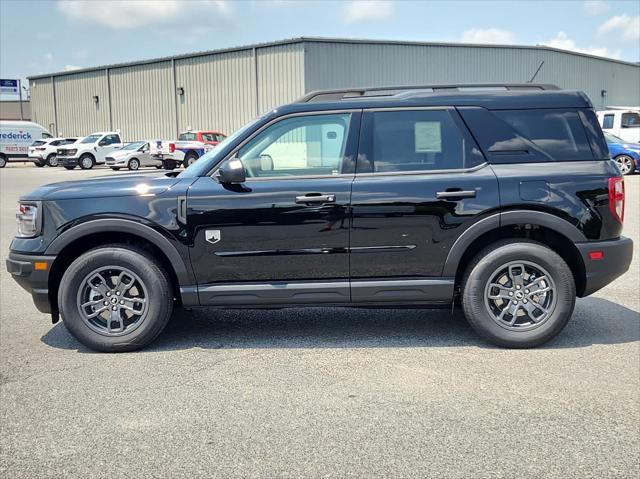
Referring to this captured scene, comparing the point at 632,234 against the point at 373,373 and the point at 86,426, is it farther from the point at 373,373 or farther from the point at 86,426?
the point at 86,426

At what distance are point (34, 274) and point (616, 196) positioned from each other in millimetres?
4302

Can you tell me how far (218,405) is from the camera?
373 cm

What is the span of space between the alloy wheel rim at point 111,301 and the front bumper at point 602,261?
325cm

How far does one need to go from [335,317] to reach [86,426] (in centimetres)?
262

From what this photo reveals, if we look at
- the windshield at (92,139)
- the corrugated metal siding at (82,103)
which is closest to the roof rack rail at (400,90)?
the windshield at (92,139)

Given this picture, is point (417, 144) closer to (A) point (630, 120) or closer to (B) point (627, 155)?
(B) point (627, 155)

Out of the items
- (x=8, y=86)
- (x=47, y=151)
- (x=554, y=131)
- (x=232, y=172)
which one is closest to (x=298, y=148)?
(x=232, y=172)

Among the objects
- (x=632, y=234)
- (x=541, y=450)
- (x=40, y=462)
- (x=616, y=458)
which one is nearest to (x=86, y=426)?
(x=40, y=462)

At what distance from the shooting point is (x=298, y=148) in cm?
477

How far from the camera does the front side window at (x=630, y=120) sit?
80.2 ft

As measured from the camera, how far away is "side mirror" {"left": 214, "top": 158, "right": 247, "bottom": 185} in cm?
445

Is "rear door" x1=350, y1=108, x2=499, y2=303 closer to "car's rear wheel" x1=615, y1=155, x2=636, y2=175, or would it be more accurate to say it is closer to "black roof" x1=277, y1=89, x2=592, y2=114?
"black roof" x1=277, y1=89, x2=592, y2=114

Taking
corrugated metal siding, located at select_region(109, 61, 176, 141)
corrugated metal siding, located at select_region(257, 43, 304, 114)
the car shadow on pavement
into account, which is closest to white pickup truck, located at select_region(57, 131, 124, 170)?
corrugated metal siding, located at select_region(257, 43, 304, 114)

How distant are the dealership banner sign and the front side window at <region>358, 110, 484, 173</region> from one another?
59.1 metres
